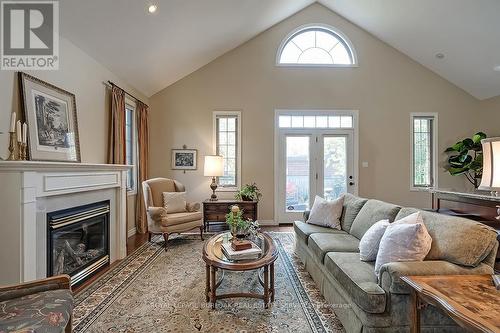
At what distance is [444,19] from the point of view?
4.39 m

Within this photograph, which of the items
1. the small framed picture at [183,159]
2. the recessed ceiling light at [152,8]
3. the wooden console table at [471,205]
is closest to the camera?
the wooden console table at [471,205]

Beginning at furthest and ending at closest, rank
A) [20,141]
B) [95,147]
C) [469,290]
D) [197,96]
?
[197,96] < [95,147] < [20,141] < [469,290]

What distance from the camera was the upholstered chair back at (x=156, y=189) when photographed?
418 cm

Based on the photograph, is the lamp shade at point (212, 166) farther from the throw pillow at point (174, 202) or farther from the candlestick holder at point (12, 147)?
the candlestick holder at point (12, 147)

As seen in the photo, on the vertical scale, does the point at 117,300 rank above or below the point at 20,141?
below

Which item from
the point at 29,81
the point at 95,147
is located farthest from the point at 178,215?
the point at 29,81

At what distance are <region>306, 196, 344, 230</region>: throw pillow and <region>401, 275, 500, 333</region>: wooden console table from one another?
1.73 meters

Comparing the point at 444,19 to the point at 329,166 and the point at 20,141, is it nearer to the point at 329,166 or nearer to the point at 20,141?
the point at 329,166

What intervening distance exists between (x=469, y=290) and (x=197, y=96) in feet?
17.1

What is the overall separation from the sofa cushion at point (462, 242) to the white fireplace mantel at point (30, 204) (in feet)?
10.0

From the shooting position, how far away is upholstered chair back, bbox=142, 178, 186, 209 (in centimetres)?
418

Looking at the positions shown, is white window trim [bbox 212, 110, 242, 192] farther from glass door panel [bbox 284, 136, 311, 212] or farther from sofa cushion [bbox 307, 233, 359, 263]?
sofa cushion [bbox 307, 233, 359, 263]

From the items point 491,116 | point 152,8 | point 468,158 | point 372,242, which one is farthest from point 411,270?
point 491,116

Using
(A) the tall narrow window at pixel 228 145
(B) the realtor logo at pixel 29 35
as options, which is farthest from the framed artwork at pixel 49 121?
(A) the tall narrow window at pixel 228 145
